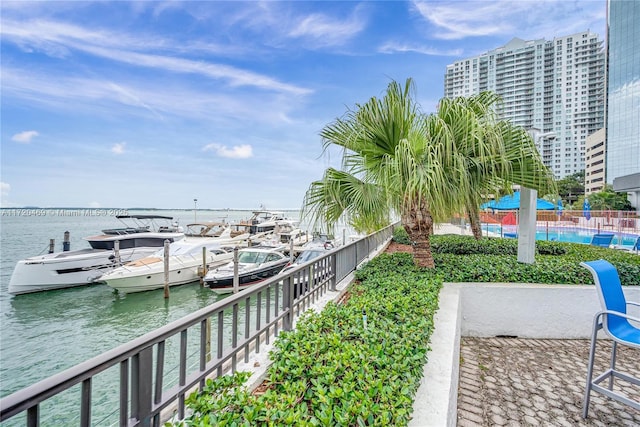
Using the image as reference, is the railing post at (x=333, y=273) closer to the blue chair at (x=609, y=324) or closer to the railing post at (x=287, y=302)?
the railing post at (x=287, y=302)

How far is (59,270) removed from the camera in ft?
41.8

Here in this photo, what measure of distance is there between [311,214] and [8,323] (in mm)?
11396

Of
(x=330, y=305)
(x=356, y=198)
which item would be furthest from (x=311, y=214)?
(x=330, y=305)

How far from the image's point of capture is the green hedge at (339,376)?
61.7 inches

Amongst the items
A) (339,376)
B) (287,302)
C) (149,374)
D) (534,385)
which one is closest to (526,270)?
(534,385)

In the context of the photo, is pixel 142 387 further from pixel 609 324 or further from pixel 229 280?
pixel 229 280

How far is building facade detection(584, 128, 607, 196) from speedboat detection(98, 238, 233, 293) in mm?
80484

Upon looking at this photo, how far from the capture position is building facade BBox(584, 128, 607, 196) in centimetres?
6638

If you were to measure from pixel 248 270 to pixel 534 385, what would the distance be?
9.79 m

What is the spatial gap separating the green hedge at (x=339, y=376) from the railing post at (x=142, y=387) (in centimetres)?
20

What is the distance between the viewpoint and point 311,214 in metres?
4.92

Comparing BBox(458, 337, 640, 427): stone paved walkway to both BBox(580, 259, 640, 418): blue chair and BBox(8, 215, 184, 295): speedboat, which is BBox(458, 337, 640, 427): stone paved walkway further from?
BBox(8, 215, 184, 295): speedboat

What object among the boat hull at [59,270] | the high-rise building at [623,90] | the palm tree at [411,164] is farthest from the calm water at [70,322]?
the high-rise building at [623,90]

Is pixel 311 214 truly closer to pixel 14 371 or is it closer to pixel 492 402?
pixel 492 402
